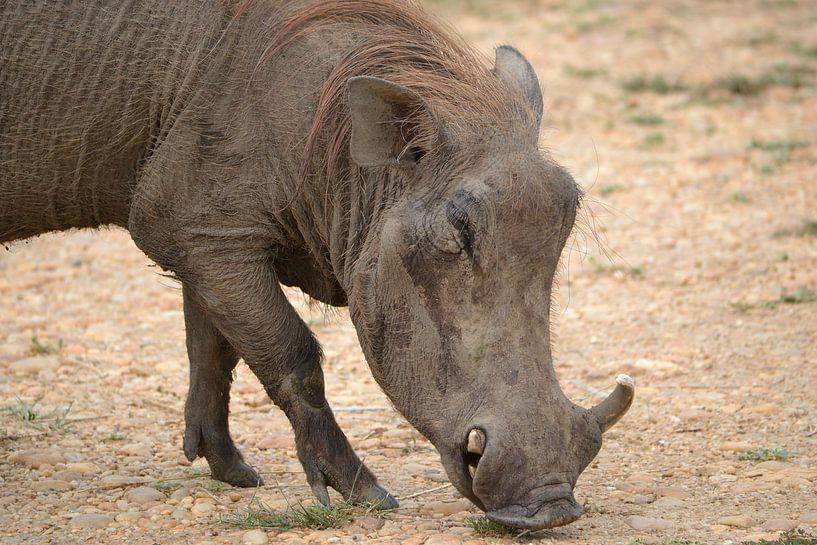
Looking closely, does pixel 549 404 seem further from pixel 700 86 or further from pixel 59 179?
pixel 700 86

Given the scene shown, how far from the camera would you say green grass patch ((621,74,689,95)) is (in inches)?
462

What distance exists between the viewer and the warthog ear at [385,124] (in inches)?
152

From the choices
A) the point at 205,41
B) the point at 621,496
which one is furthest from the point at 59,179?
the point at 621,496

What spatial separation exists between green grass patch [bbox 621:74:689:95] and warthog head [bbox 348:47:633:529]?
8.04 meters

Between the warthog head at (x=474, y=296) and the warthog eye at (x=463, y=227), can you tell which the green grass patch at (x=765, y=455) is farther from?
the warthog eye at (x=463, y=227)

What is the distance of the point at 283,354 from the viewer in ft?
13.9

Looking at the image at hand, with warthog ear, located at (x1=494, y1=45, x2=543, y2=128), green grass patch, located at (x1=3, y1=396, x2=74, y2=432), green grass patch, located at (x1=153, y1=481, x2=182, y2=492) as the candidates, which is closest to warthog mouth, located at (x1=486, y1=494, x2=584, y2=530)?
warthog ear, located at (x1=494, y1=45, x2=543, y2=128)

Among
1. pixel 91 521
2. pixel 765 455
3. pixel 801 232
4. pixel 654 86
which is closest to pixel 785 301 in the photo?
pixel 801 232

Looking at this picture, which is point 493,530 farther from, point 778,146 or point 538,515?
point 778,146

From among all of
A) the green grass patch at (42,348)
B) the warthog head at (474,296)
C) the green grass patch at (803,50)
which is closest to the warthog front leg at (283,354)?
the warthog head at (474,296)

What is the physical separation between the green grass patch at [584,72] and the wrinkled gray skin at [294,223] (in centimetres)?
791

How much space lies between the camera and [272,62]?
4172mm

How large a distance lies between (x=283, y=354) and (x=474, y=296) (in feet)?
2.69

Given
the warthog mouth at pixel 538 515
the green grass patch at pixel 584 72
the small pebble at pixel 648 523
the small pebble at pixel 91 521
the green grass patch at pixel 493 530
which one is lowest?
the small pebble at pixel 91 521
